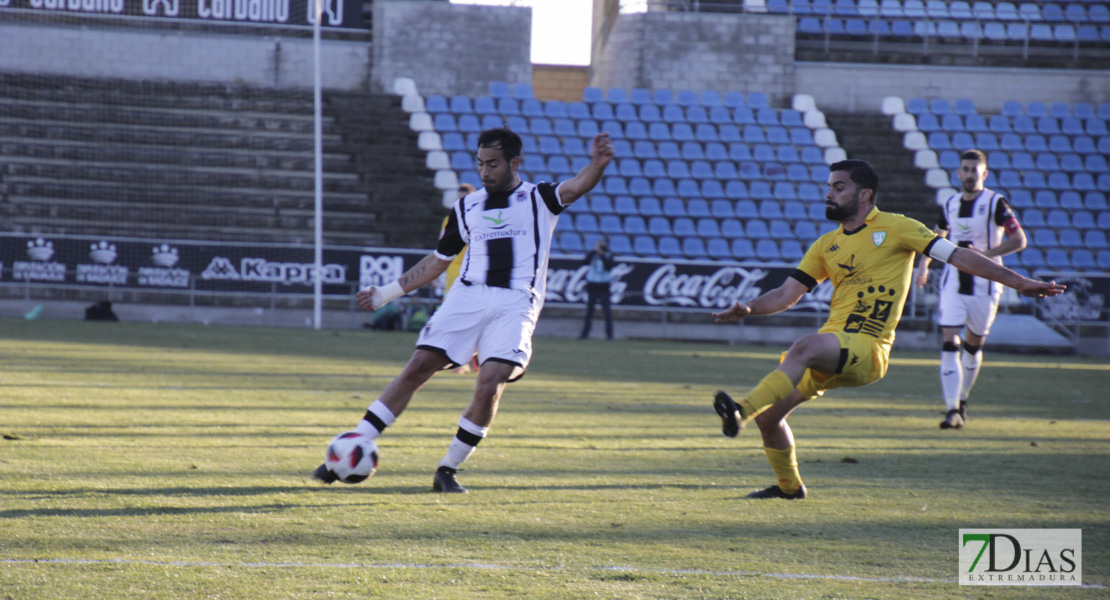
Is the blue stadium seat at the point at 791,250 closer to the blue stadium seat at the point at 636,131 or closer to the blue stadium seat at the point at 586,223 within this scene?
the blue stadium seat at the point at 586,223

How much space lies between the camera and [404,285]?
18.3 ft

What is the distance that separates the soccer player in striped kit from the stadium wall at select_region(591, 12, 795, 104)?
24237mm

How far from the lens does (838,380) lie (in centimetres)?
529

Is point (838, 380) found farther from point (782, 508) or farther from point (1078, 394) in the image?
point (1078, 394)

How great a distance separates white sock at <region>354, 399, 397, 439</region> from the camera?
5.16 meters

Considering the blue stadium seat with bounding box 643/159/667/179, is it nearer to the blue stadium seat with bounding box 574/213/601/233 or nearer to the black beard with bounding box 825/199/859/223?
the blue stadium seat with bounding box 574/213/601/233

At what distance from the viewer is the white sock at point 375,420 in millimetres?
5160

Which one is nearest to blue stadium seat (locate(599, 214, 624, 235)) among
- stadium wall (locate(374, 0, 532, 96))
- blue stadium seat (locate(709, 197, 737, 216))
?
blue stadium seat (locate(709, 197, 737, 216))

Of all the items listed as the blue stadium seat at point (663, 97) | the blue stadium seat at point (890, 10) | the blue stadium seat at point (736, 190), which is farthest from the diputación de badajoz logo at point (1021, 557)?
the blue stadium seat at point (890, 10)

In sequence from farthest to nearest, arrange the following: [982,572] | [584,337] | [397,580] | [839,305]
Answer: [584,337] → [839,305] → [982,572] → [397,580]

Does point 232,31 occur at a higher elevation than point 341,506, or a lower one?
higher

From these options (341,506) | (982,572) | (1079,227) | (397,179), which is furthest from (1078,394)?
(397,179)

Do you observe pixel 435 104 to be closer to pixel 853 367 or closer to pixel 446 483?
pixel 446 483

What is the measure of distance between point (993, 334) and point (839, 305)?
56.1ft
